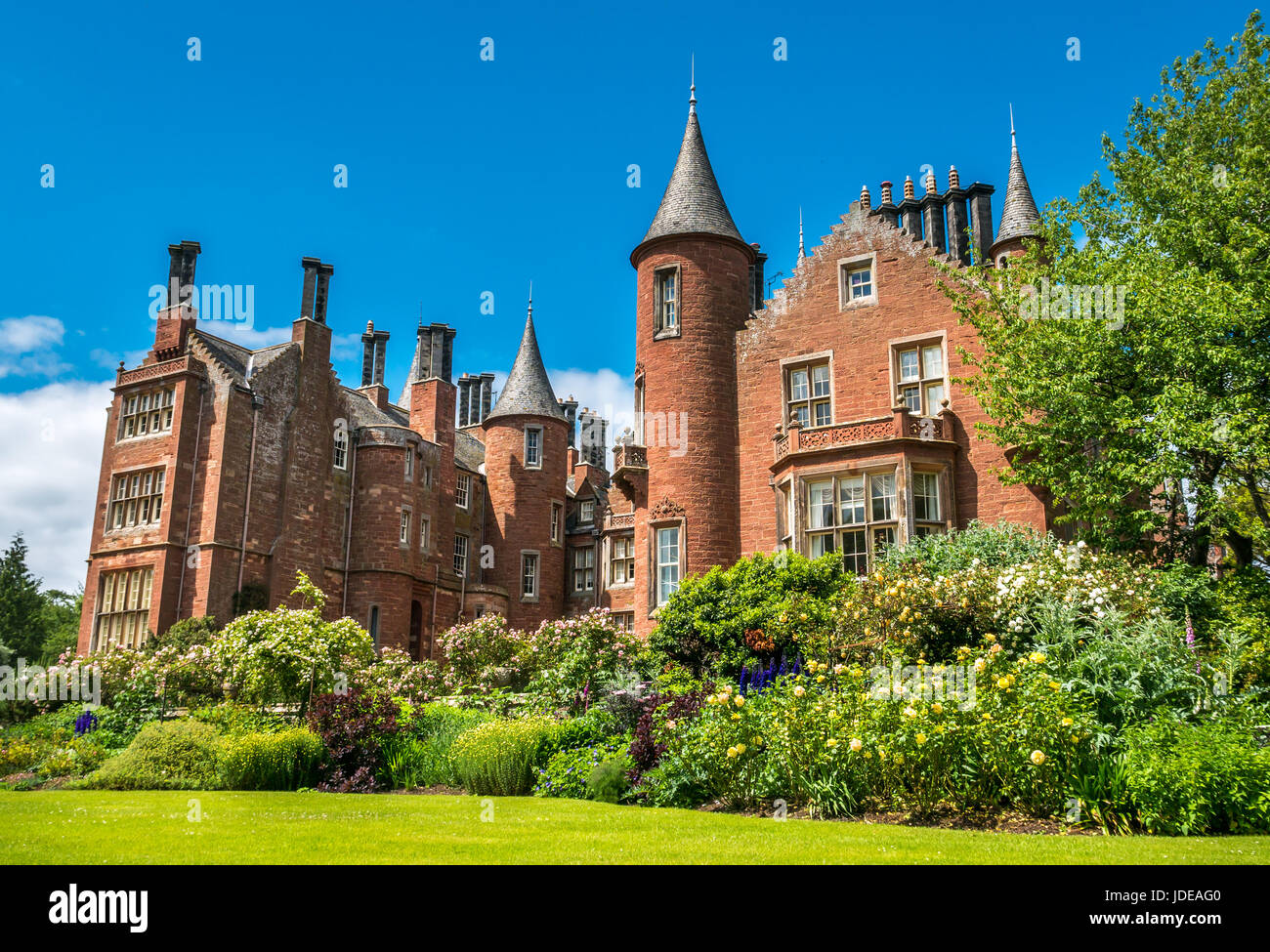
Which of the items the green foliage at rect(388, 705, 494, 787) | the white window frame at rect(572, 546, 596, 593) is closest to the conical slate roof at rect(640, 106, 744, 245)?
the green foliage at rect(388, 705, 494, 787)

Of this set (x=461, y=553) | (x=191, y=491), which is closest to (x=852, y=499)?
(x=191, y=491)

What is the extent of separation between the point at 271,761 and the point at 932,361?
16.8m

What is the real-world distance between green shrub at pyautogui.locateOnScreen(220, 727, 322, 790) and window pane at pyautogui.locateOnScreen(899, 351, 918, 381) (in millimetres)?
15527

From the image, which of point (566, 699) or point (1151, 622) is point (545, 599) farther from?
point (1151, 622)

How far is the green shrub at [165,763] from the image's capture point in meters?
14.8

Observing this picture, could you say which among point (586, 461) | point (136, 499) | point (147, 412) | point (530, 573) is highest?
point (586, 461)

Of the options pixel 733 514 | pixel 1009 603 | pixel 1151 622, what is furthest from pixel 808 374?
pixel 1151 622

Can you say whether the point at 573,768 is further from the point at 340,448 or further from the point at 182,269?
the point at 182,269

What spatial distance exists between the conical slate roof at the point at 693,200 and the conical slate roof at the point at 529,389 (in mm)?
17547

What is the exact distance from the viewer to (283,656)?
60.4ft

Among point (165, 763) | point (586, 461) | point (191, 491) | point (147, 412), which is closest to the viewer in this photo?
point (165, 763)

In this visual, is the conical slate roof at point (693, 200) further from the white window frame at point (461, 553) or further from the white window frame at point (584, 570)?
the white window frame at point (584, 570)

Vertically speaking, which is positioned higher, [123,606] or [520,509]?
[520,509]

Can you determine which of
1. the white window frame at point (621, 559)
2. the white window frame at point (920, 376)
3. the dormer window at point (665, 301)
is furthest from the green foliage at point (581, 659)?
the white window frame at point (621, 559)
